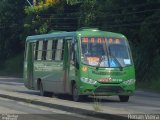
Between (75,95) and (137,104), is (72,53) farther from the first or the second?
(137,104)

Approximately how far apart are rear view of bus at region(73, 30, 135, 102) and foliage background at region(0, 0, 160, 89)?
18502mm

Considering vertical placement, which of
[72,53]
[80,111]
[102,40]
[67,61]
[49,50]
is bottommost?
[80,111]

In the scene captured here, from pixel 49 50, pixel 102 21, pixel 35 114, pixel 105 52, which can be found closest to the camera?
pixel 35 114

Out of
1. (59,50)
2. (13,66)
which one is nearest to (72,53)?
(59,50)

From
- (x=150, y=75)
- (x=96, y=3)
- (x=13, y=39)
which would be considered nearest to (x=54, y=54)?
(x=150, y=75)

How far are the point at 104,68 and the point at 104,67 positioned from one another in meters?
0.04

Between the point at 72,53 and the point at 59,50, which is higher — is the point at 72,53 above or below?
above

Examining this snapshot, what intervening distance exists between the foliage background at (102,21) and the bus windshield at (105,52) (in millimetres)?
18333

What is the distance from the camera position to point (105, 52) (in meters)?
25.1

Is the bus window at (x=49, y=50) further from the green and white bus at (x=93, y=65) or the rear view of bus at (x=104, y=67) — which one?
the rear view of bus at (x=104, y=67)

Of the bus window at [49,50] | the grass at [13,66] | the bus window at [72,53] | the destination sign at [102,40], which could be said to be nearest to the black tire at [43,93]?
the bus window at [49,50]

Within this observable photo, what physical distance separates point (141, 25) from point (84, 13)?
12.4 m

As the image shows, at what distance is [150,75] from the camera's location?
4728cm

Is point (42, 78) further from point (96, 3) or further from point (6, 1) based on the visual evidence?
point (6, 1)
